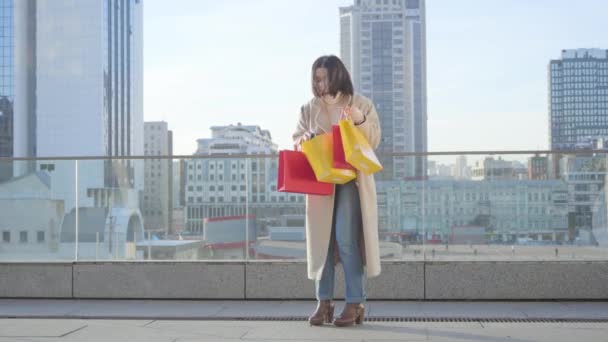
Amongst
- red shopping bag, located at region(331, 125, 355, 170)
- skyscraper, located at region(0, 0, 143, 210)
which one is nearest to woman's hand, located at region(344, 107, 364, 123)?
red shopping bag, located at region(331, 125, 355, 170)

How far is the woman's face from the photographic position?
13.9 feet

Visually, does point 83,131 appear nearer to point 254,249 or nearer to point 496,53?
point 496,53

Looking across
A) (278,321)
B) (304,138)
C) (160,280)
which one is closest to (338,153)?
(304,138)

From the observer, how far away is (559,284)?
5.35m

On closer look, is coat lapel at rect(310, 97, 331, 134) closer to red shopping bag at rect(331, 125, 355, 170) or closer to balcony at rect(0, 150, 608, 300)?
red shopping bag at rect(331, 125, 355, 170)

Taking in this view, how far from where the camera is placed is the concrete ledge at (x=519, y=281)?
17.5ft

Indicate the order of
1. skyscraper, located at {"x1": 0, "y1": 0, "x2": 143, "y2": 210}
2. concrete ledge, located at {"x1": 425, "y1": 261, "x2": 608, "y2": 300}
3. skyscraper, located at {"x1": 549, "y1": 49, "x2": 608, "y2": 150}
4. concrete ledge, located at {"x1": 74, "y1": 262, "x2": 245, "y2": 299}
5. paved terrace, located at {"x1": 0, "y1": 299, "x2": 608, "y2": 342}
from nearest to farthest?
paved terrace, located at {"x1": 0, "y1": 299, "x2": 608, "y2": 342}, concrete ledge, located at {"x1": 425, "y1": 261, "x2": 608, "y2": 300}, concrete ledge, located at {"x1": 74, "y1": 262, "x2": 245, "y2": 299}, skyscraper, located at {"x1": 0, "y1": 0, "x2": 143, "y2": 210}, skyscraper, located at {"x1": 549, "y1": 49, "x2": 608, "y2": 150}

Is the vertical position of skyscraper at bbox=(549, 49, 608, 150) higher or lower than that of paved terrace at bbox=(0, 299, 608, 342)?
higher

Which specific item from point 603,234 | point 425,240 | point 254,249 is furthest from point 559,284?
point 254,249

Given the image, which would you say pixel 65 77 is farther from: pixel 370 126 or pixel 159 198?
pixel 370 126

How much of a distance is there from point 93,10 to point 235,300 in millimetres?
140005

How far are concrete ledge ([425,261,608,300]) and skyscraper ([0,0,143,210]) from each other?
132m

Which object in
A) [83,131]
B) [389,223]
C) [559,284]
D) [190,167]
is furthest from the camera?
[83,131]

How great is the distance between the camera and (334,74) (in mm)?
4219
